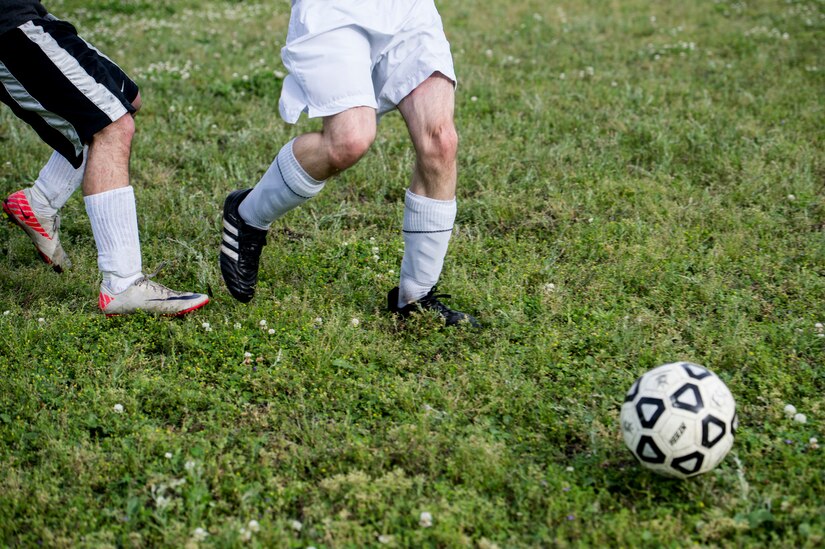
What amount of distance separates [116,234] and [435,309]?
1707 mm

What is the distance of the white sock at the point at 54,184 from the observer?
4.74m

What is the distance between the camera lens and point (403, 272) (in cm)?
427

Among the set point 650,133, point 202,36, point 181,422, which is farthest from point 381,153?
point 202,36

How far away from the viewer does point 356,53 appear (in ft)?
12.1

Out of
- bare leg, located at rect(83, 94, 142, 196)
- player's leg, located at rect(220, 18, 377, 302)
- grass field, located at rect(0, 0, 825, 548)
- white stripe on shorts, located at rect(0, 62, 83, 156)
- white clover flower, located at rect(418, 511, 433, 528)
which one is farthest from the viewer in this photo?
bare leg, located at rect(83, 94, 142, 196)

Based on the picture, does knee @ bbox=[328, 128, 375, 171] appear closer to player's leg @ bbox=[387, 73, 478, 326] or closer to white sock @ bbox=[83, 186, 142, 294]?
player's leg @ bbox=[387, 73, 478, 326]

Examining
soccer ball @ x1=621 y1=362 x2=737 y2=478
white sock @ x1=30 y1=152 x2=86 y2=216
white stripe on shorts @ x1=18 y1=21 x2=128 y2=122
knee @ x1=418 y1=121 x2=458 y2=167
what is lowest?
white sock @ x1=30 y1=152 x2=86 y2=216

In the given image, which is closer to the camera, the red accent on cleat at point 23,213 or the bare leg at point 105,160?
the bare leg at point 105,160

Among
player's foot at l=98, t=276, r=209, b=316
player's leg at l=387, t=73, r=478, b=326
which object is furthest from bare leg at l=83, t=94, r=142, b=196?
player's leg at l=387, t=73, r=478, b=326

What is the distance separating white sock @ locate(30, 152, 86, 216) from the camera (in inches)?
187

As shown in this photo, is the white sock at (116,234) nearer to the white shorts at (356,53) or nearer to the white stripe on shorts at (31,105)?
the white stripe on shorts at (31,105)

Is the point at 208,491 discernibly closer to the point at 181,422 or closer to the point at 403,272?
the point at 181,422

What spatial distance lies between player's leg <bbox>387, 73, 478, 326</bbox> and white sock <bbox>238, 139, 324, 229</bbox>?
0.51 metres

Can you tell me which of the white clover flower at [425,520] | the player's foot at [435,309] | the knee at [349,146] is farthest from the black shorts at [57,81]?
the white clover flower at [425,520]
